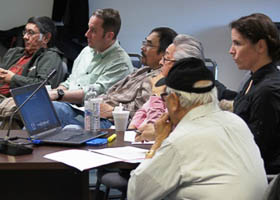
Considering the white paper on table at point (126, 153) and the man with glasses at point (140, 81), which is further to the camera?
the man with glasses at point (140, 81)

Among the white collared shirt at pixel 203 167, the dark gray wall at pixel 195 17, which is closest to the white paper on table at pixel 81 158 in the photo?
the white collared shirt at pixel 203 167

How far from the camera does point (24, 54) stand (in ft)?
12.6

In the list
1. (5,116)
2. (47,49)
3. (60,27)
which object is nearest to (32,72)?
(47,49)

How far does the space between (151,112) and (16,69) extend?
1.72 metres

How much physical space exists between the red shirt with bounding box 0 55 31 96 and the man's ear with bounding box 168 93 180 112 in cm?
230

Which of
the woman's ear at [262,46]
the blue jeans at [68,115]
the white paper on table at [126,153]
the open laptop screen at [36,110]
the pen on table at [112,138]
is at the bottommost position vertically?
the blue jeans at [68,115]

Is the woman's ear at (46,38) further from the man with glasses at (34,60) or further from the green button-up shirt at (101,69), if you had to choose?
the green button-up shirt at (101,69)

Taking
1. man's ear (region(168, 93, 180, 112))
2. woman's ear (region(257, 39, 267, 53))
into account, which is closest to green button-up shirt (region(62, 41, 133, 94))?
woman's ear (region(257, 39, 267, 53))

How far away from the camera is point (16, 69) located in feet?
12.2

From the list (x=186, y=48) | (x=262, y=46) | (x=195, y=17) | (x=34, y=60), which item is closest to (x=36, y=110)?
(x=186, y=48)

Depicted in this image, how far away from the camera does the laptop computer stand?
2029mm

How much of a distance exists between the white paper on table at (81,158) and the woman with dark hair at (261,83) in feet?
2.22

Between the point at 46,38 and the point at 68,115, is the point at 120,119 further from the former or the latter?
the point at 46,38

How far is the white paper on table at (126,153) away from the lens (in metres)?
1.78
